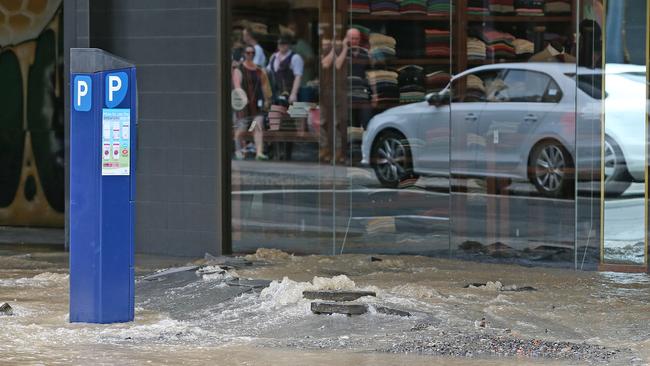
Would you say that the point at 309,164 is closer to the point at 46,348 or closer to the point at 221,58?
the point at 221,58

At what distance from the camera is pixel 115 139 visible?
8867 millimetres

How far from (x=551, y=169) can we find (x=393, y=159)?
175 cm

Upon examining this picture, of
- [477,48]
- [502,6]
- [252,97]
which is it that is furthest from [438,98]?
[252,97]

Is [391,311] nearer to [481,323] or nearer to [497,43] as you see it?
[481,323]

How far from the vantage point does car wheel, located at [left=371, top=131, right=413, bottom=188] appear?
13469mm

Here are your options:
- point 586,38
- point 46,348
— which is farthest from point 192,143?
point 46,348

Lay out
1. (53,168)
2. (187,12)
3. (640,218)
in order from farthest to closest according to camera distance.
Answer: (53,168)
(187,12)
(640,218)

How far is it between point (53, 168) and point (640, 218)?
295 inches

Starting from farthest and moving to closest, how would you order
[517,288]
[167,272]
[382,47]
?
[382,47], [167,272], [517,288]

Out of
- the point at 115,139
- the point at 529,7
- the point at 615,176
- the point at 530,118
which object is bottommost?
the point at 615,176

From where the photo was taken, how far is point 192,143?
43.1 feet

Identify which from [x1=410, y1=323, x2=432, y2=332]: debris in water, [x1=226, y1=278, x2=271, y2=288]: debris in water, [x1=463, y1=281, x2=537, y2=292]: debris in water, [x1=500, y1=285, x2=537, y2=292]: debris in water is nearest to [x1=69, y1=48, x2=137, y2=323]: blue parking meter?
[x1=226, y1=278, x2=271, y2=288]: debris in water

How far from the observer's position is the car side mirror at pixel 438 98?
13.3 m

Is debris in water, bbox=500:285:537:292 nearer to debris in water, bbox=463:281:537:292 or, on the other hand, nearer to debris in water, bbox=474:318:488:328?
debris in water, bbox=463:281:537:292
